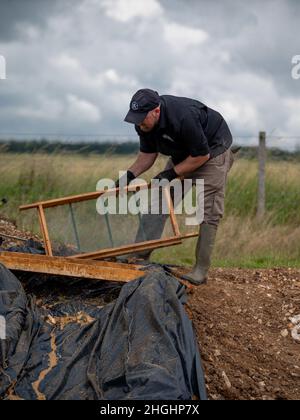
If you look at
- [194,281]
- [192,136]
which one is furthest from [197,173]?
[194,281]

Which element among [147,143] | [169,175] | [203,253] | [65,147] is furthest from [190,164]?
[65,147]

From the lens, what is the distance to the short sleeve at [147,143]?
18.7 ft

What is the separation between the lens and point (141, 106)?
5.26 meters

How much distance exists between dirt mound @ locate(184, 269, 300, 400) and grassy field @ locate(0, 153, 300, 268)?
303 centimetres


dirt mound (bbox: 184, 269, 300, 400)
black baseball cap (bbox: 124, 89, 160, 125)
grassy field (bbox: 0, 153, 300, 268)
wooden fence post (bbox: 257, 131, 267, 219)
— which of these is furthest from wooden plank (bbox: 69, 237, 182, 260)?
wooden fence post (bbox: 257, 131, 267, 219)

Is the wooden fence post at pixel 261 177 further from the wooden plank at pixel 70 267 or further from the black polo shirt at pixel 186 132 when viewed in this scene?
the wooden plank at pixel 70 267

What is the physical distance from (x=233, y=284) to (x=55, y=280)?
4.84 ft

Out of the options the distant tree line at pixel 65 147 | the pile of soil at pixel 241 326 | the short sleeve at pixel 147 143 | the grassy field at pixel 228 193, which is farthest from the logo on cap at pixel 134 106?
the distant tree line at pixel 65 147

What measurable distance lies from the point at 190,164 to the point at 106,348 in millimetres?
1697

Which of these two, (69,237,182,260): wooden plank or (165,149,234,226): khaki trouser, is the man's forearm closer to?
(165,149,234,226): khaki trouser

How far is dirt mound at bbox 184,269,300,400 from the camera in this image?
448cm

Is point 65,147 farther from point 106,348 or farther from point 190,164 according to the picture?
point 106,348

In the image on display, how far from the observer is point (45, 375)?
4.36 meters

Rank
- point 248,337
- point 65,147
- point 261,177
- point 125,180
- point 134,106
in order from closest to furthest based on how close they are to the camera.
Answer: point 248,337 < point 134,106 < point 125,180 < point 261,177 < point 65,147
